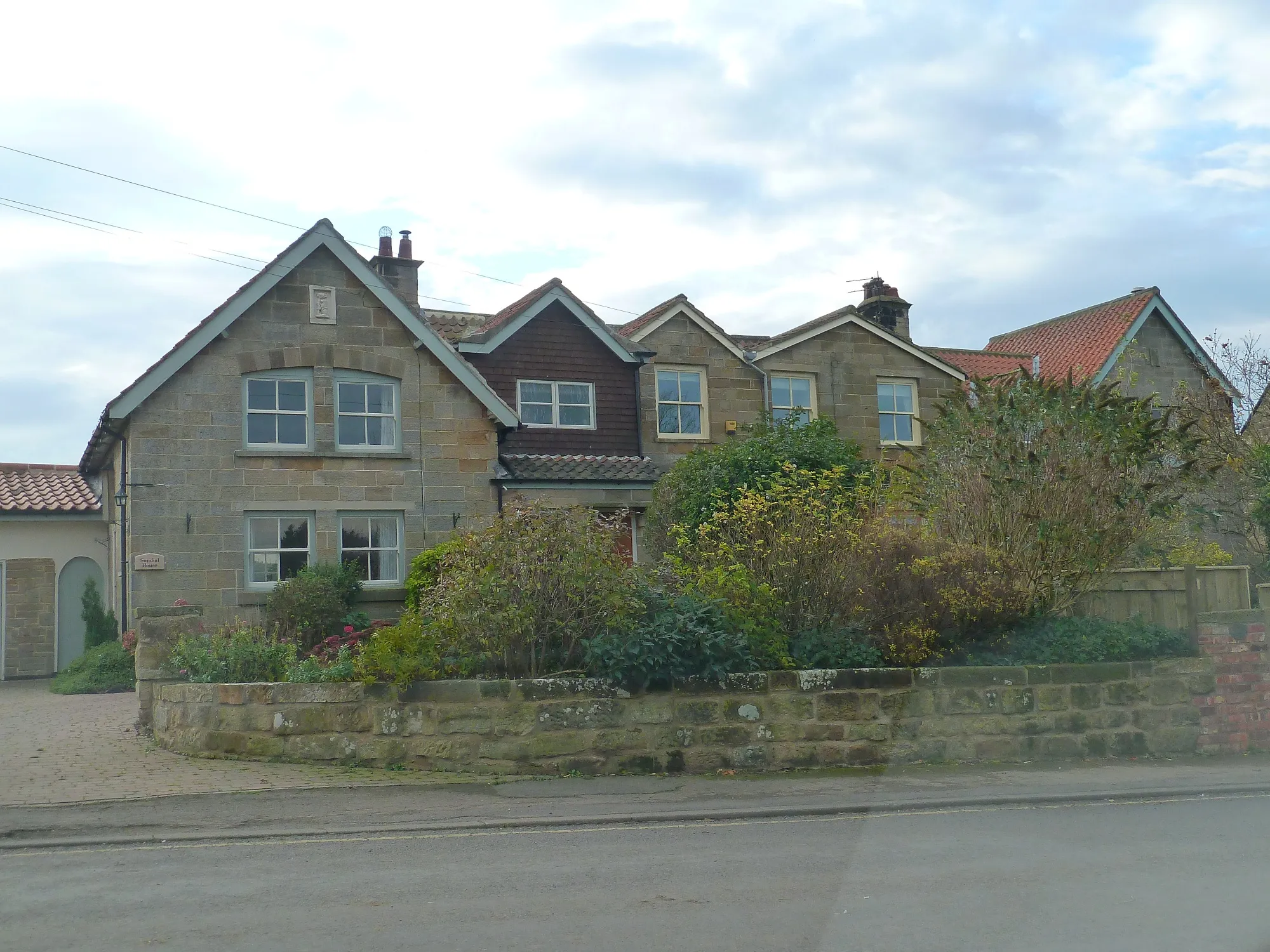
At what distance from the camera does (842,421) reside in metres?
27.3

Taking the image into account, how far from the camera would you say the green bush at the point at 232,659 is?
1228cm

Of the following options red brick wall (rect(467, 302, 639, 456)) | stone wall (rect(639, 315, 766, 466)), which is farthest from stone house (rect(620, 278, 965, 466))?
red brick wall (rect(467, 302, 639, 456))

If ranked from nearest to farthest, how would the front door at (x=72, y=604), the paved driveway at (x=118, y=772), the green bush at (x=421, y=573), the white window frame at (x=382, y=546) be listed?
1. the paved driveway at (x=118, y=772)
2. the green bush at (x=421, y=573)
3. the white window frame at (x=382, y=546)
4. the front door at (x=72, y=604)

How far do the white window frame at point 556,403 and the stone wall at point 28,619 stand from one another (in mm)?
10231

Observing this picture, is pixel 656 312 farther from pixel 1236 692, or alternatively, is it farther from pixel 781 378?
pixel 1236 692

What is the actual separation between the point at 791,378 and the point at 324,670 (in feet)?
57.5

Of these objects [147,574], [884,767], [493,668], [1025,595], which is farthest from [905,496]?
[147,574]

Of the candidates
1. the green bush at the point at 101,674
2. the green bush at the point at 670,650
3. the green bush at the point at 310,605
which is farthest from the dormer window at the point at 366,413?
the green bush at the point at 670,650

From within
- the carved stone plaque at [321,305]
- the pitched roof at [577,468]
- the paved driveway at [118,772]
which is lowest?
the paved driveway at [118,772]

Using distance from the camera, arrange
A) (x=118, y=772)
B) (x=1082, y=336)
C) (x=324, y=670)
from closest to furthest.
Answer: (x=118, y=772) → (x=324, y=670) → (x=1082, y=336)

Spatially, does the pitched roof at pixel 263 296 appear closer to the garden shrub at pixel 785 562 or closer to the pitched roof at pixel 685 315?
the pitched roof at pixel 685 315

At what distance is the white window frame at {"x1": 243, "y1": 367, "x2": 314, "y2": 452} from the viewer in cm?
2133

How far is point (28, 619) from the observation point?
2392 centimetres

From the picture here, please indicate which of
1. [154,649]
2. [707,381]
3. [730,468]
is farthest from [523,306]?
[154,649]
